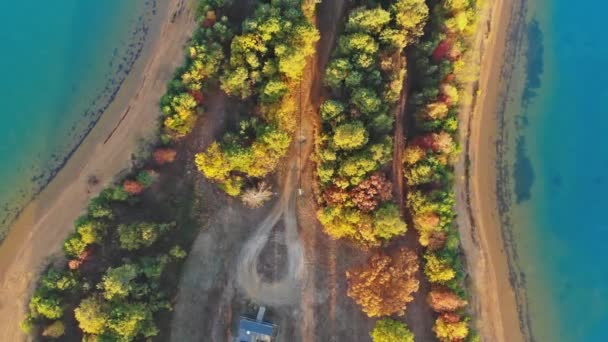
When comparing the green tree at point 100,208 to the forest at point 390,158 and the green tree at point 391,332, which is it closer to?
the forest at point 390,158

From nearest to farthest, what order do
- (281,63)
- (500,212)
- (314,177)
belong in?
(281,63), (314,177), (500,212)

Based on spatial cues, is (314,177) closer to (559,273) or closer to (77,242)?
(77,242)

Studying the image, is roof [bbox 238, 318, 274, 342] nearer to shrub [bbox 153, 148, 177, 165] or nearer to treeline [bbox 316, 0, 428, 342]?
treeline [bbox 316, 0, 428, 342]

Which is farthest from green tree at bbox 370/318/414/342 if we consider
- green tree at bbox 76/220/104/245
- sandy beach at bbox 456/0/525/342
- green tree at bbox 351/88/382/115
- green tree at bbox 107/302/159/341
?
green tree at bbox 76/220/104/245

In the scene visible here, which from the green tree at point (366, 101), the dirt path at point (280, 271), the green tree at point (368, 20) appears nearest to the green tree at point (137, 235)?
the dirt path at point (280, 271)

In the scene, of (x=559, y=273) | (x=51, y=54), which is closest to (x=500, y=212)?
(x=559, y=273)

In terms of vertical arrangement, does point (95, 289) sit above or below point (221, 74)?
below
